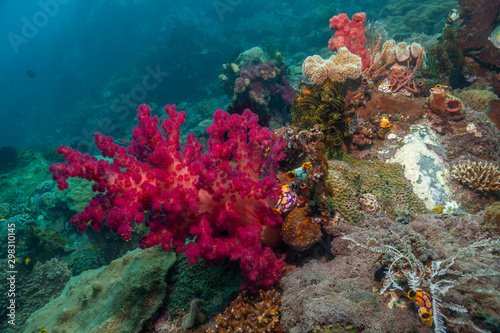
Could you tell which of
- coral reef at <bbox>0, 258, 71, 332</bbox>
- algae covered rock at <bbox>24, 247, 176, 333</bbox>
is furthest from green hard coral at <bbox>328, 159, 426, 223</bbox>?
coral reef at <bbox>0, 258, 71, 332</bbox>

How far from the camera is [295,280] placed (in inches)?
109

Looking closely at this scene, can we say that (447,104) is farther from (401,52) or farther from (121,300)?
(121,300)

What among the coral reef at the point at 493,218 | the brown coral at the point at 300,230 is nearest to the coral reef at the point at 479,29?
the coral reef at the point at 493,218

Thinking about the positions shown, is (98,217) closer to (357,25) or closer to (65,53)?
(357,25)

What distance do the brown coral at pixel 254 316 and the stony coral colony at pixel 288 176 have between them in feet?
0.04

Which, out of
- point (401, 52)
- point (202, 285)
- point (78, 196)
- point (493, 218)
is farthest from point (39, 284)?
point (401, 52)

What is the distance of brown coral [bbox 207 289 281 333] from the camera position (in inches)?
96.8

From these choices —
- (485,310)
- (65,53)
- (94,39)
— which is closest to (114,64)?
(94,39)

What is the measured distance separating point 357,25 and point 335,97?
13.8ft

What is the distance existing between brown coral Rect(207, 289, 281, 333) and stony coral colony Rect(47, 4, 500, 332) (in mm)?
12

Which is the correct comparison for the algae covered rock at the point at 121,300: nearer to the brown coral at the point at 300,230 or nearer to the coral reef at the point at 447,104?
the brown coral at the point at 300,230

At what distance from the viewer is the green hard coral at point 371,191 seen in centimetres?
336

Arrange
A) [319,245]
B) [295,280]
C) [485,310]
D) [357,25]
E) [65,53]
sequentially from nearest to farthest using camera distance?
1. [485,310]
2. [295,280]
3. [319,245]
4. [357,25]
5. [65,53]

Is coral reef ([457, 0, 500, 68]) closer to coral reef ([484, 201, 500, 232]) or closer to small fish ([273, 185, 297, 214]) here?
coral reef ([484, 201, 500, 232])
